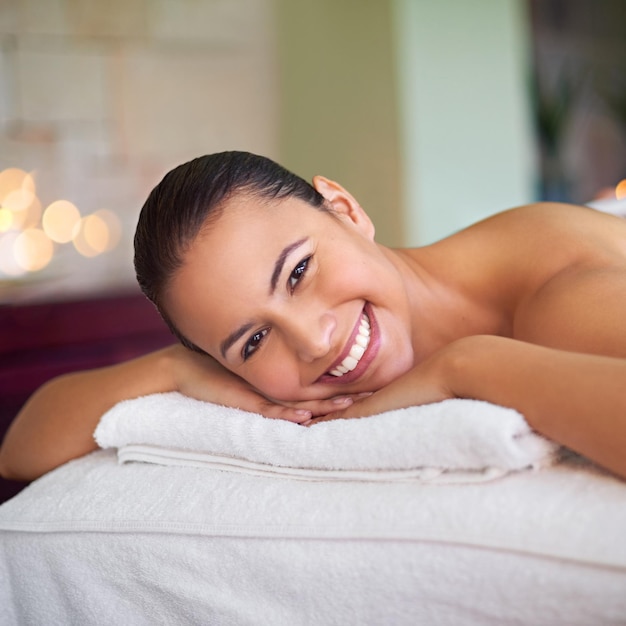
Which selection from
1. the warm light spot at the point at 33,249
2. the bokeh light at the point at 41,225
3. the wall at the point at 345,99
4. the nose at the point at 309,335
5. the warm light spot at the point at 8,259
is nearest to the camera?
the nose at the point at 309,335

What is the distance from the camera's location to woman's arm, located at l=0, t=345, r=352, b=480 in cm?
115

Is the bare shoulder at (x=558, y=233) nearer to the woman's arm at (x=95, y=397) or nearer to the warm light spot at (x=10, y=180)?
the woman's arm at (x=95, y=397)

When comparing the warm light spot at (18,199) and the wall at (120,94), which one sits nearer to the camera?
the warm light spot at (18,199)

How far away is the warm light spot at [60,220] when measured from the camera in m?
3.48

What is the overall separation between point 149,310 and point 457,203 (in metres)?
1.82

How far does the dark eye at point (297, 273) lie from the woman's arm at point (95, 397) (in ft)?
0.57

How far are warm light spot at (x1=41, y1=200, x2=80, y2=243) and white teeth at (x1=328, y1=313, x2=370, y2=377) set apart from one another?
2673 mm

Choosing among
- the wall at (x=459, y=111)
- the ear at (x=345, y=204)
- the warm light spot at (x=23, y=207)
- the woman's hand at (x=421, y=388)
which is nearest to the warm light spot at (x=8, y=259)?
the warm light spot at (x=23, y=207)

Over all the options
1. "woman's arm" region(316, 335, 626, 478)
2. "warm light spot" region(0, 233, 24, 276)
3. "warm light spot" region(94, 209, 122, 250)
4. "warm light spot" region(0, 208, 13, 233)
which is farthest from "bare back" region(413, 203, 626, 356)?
"warm light spot" region(94, 209, 122, 250)

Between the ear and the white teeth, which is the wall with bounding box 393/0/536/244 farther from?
the white teeth

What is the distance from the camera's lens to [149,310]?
93.4 inches

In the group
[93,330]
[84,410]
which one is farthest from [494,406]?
[93,330]

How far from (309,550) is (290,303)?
1.09 feet

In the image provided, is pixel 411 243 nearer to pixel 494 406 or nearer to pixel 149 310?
pixel 149 310
